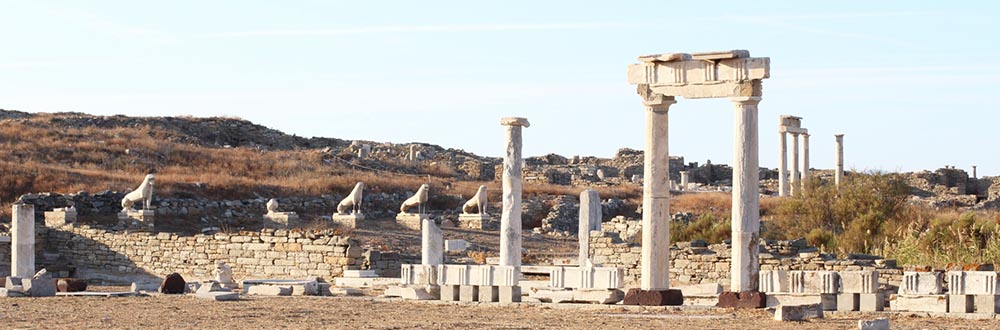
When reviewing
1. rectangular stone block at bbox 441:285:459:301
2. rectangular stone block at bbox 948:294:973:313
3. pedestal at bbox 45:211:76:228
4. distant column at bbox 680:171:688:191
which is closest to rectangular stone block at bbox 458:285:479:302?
rectangular stone block at bbox 441:285:459:301

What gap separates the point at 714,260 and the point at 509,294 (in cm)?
604

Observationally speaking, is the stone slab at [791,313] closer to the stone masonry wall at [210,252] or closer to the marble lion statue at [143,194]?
the stone masonry wall at [210,252]

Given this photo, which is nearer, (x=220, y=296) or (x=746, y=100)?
(x=746, y=100)

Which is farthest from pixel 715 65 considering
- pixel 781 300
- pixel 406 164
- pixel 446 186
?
pixel 406 164

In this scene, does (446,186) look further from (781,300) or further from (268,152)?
(781,300)

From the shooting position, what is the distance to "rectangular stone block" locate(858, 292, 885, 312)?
18.2m

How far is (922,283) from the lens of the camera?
18.0m

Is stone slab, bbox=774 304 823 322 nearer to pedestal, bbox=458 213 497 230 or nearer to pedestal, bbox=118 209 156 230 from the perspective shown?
pedestal, bbox=118 209 156 230

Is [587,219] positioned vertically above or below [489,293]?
above

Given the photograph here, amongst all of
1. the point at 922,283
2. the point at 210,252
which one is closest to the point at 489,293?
the point at 922,283

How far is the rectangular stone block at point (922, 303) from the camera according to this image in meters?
17.6

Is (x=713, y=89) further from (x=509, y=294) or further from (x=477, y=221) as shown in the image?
(x=477, y=221)

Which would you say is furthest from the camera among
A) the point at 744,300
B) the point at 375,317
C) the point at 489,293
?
the point at 489,293

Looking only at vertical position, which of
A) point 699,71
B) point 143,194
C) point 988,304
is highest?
point 699,71
